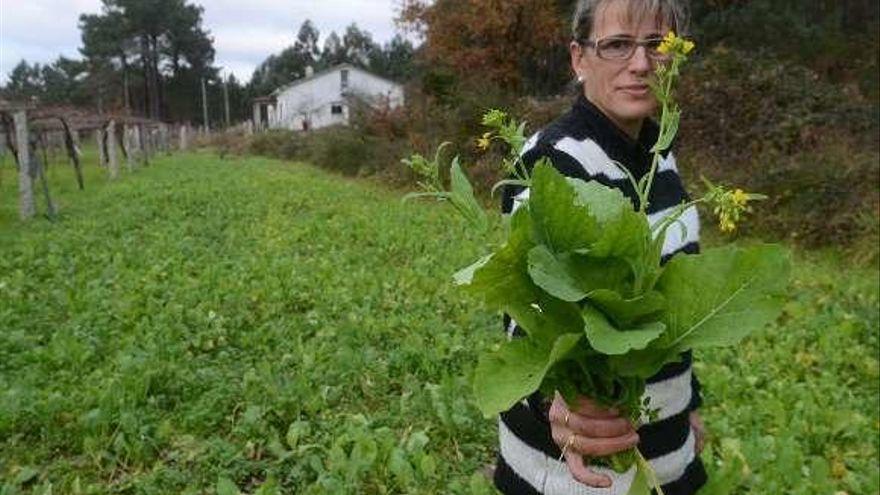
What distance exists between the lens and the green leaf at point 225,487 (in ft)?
11.5

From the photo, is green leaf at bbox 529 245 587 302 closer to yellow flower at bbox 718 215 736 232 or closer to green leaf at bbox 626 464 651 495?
yellow flower at bbox 718 215 736 232

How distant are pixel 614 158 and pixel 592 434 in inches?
27.5

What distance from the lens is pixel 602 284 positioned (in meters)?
1.22

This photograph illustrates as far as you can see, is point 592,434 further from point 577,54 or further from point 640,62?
point 577,54

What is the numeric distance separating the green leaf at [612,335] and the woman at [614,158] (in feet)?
1.53

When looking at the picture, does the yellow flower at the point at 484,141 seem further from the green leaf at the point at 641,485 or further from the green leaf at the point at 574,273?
the green leaf at the point at 641,485

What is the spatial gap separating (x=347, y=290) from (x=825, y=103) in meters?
9.91

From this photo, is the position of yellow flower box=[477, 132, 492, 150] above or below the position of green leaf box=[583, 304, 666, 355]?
above

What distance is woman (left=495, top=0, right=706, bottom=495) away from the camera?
1.73 m

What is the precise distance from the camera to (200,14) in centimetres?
7731

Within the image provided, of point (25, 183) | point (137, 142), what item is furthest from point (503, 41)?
point (137, 142)

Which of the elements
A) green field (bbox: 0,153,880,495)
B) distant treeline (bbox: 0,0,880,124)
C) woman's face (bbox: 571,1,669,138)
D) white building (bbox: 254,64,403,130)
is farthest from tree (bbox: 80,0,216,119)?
woman's face (bbox: 571,1,669,138)

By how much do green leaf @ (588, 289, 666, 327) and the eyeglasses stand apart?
2.58 ft

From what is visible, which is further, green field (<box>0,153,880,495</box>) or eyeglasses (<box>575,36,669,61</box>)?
green field (<box>0,153,880,495</box>)
